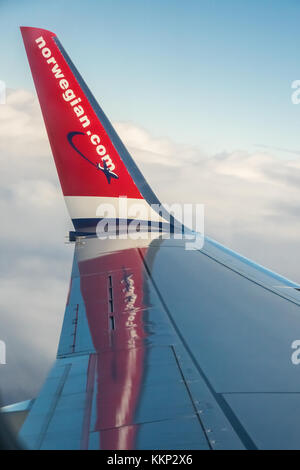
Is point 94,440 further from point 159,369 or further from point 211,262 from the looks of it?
point 211,262

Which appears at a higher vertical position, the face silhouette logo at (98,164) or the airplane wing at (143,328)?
the face silhouette logo at (98,164)

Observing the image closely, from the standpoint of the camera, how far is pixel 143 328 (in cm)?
385

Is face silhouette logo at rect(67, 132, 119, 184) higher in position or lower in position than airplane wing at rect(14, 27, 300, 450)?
higher

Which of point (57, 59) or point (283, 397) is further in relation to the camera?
point (57, 59)

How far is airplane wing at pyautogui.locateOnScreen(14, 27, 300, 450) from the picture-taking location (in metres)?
2.29

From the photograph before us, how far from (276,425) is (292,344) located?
149 cm

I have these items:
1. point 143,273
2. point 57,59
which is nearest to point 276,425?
point 143,273

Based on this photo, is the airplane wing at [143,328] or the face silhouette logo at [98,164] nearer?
the airplane wing at [143,328]

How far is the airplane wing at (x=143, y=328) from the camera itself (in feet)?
7.51

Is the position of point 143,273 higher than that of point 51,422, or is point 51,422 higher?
point 143,273

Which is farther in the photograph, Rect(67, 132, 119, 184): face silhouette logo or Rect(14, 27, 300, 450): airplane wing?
Rect(67, 132, 119, 184): face silhouette logo

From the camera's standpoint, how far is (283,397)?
2695mm

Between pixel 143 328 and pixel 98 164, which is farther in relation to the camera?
pixel 98 164

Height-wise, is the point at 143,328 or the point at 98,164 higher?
the point at 98,164
